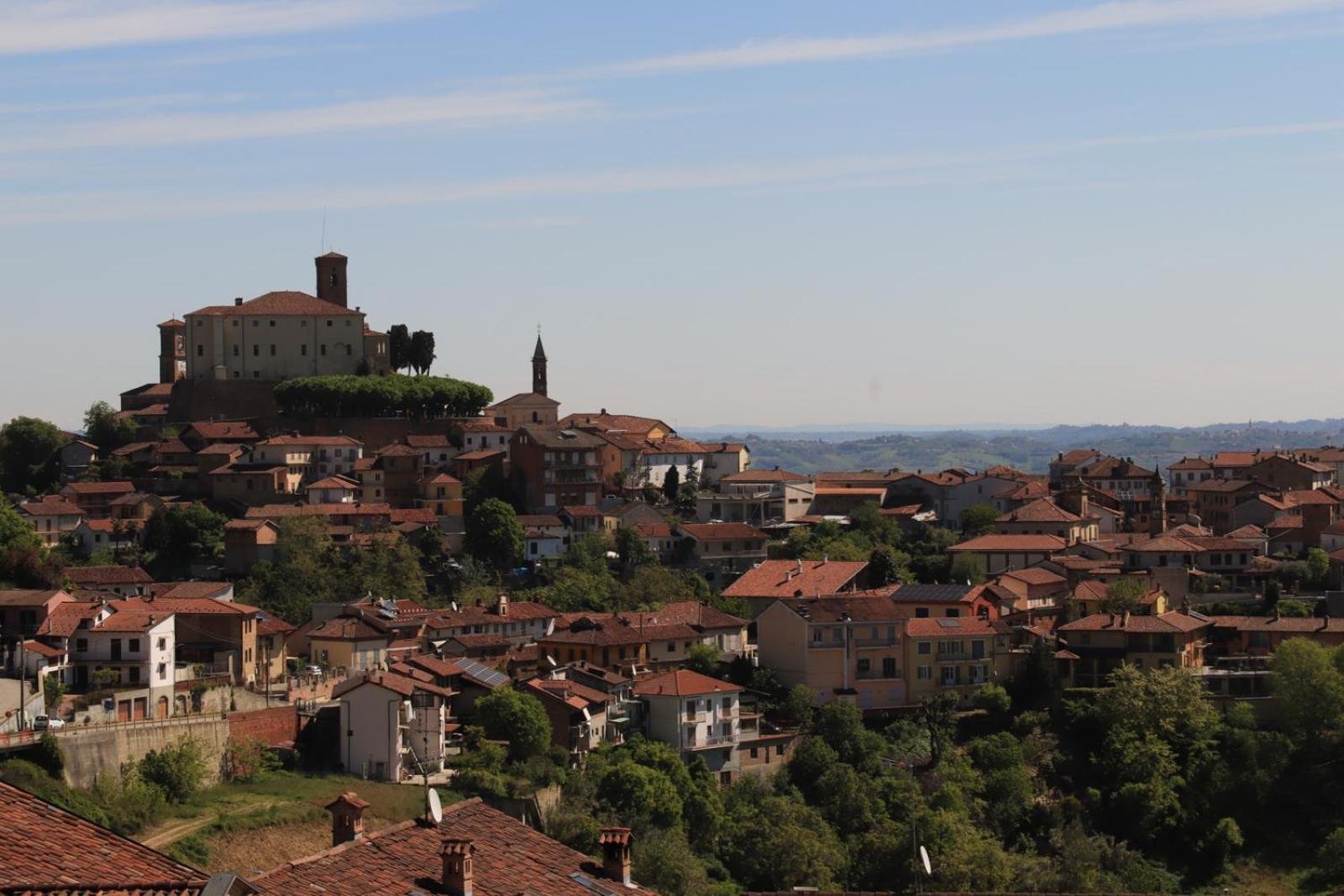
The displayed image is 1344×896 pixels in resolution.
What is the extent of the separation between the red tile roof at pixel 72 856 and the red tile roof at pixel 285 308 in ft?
231

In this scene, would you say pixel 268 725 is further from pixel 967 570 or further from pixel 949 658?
pixel 967 570

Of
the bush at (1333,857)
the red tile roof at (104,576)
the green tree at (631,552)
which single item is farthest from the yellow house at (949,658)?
the red tile roof at (104,576)

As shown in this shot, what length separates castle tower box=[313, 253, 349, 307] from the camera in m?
83.9

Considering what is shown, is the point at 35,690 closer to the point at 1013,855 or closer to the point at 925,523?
the point at 1013,855

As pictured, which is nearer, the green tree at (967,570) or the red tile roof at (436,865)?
the red tile roof at (436,865)

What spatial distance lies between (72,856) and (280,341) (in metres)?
70.8

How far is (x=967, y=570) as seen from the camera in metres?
63.2

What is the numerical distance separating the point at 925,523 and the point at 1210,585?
14774 millimetres

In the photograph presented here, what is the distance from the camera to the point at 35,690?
135 ft

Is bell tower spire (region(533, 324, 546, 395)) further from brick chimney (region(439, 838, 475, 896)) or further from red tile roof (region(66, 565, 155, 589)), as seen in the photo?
brick chimney (region(439, 838, 475, 896))

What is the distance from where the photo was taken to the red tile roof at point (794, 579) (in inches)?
2317

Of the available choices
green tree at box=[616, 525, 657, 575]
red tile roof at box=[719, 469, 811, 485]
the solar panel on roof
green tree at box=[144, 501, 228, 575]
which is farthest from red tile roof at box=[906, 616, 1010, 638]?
red tile roof at box=[719, 469, 811, 485]

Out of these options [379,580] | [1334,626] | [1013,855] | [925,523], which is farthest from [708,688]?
[925,523]

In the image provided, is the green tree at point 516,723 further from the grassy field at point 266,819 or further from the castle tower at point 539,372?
the castle tower at point 539,372
